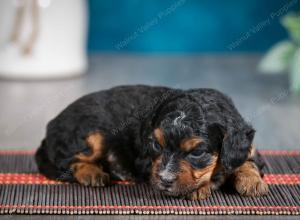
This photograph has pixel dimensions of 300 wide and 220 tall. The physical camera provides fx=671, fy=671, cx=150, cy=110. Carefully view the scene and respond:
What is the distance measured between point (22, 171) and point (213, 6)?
15.9 ft

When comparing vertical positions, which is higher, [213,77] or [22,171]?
[22,171]

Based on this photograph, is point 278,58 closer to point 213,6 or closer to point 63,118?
point 213,6

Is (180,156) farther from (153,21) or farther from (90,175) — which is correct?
(153,21)

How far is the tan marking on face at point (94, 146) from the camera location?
390 centimetres

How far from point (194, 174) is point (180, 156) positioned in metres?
0.12

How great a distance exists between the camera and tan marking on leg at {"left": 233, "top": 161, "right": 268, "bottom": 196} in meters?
3.66

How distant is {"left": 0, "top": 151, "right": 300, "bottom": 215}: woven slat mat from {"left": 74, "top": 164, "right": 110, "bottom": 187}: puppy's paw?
0.12 ft

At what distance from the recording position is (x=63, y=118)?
4027 millimetres

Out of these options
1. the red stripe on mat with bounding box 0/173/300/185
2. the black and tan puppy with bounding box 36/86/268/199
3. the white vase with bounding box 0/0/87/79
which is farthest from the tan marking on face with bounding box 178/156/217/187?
the white vase with bounding box 0/0/87/79

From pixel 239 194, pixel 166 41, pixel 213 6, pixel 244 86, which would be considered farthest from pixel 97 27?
pixel 239 194

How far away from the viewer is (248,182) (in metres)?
3.67

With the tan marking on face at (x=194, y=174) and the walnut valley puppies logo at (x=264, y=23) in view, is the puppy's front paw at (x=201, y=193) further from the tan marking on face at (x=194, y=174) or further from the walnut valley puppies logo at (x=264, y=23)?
the walnut valley puppies logo at (x=264, y=23)

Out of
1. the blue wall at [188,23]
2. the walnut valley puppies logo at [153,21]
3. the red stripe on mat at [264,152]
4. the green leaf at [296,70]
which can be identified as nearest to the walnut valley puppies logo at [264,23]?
the blue wall at [188,23]

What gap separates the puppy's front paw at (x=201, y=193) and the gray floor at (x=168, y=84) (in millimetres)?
1465
